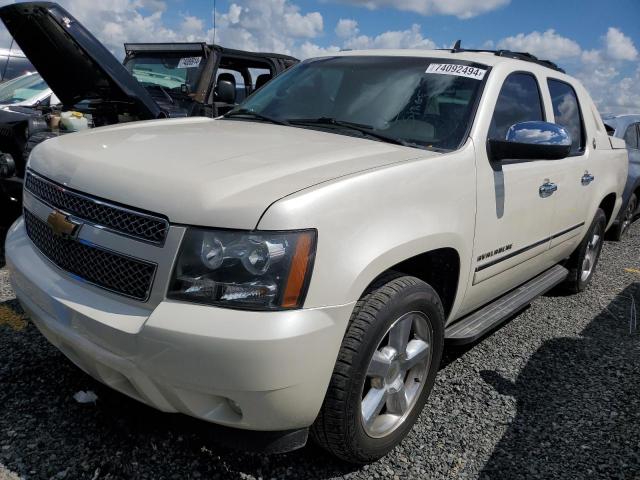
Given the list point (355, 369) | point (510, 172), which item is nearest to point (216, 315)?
point (355, 369)

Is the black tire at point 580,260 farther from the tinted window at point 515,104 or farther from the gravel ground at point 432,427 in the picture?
the tinted window at point 515,104

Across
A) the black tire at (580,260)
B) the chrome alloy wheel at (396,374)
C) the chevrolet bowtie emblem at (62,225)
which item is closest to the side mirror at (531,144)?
the chrome alloy wheel at (396,374)

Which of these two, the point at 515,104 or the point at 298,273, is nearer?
the point at 298,273

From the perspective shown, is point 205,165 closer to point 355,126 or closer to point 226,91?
point 355,126

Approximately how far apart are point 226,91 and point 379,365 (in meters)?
4.02

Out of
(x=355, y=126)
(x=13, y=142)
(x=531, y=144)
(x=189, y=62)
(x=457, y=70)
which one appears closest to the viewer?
(x=531, y=144)

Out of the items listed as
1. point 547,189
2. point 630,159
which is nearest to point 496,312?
point 547,189

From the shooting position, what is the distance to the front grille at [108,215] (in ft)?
5.92

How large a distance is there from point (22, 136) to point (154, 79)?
1831mm

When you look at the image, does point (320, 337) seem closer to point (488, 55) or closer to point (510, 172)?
point (510, 172)

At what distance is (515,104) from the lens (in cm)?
311

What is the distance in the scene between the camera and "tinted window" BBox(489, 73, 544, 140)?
114 inches

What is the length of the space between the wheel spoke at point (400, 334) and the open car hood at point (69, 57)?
344 cm

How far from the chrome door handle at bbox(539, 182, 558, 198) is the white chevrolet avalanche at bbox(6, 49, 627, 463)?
0.20ft
